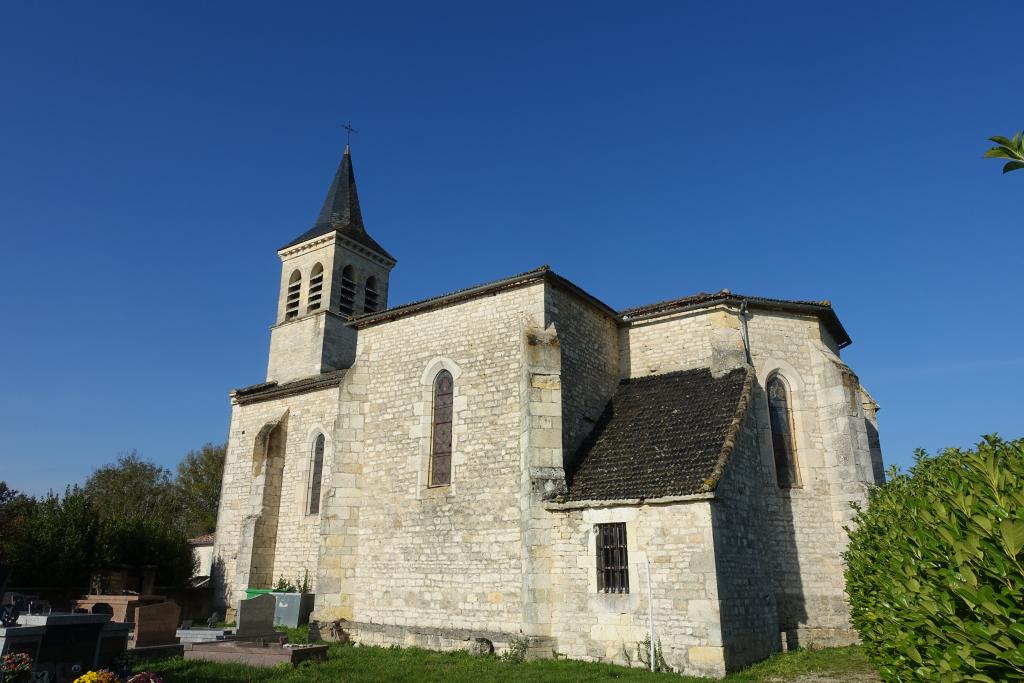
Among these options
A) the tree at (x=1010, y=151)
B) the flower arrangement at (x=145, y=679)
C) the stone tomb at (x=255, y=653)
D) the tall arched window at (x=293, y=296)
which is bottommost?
the stone tomb at (x=255, y=653)

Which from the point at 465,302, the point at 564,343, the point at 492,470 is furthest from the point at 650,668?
the point at 465,302

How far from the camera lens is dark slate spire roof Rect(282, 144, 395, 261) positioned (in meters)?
28.2

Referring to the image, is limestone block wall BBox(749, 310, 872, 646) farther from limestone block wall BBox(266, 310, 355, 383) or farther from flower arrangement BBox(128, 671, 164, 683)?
limestone block wall BBox(266, 310, 355, 383)

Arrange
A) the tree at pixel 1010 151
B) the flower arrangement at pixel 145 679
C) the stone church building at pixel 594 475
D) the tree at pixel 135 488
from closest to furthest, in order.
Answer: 1. the tree at pixel 1010 151
2. the flower arrangement at pixel 145 679
3. the stone church building at pixel 594 475
4. the tree at pixel 135 488

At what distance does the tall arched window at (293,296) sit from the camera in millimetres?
27703

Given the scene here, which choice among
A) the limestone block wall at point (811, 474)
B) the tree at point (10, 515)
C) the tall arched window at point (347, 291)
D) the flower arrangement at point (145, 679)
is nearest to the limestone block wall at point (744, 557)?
the limestone block wall at point (811, 474)

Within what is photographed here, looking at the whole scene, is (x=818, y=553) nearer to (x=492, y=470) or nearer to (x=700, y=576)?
(x=700, y=576)

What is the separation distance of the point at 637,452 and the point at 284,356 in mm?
18326

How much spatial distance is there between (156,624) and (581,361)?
11018 millimetres

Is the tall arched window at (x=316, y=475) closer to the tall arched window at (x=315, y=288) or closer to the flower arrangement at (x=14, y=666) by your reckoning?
the tall arched window at (x=315, y=288)

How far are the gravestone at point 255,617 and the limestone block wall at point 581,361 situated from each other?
7.14m

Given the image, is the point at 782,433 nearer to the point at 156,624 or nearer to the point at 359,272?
the point at 156,624

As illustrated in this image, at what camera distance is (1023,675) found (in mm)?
3701

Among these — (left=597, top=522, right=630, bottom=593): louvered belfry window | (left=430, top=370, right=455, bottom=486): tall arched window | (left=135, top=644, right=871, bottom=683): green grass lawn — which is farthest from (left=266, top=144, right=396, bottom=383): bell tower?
(left=597, top=522, right=630, bottom=593): louvered belfry window
